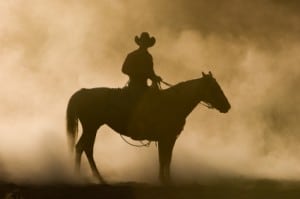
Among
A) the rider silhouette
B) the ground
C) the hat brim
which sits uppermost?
the hat brim

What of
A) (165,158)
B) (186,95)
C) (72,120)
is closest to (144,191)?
(165,158)

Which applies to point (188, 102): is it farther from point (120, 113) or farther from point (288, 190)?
point (288, 190)

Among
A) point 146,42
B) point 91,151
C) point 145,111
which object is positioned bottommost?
point 91,151

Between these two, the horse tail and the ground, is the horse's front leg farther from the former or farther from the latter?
the horse tail

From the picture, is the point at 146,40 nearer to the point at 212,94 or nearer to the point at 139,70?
the point at 139,70

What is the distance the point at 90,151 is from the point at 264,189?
4767 mm

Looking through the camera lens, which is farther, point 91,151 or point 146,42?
point 146,42

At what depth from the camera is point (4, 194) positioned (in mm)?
21875

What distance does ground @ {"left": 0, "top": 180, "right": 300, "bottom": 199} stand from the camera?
72.8ft

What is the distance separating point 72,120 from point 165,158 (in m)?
2.61

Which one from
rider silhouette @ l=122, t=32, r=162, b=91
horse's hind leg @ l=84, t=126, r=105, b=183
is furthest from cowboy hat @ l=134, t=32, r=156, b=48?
horse's hind leg @ l=84, t=126, r=105, b=183

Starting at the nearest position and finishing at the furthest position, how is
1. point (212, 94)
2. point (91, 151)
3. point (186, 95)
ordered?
point (186, 95), point (212, 94), point (91, 151)

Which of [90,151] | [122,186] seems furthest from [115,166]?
[122,186]

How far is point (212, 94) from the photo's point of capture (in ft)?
83.6
